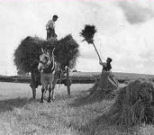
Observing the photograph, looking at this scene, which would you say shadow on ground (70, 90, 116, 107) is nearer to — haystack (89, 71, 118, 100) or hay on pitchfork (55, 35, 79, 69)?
haystack (89, 71, 118, 100)

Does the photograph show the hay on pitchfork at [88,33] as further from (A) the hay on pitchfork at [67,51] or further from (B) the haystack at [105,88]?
(B) the haystack at [105,88]

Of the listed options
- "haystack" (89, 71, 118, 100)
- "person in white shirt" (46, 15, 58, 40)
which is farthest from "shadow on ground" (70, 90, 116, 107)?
"person in white shirt" (46, 15, 58, 40)

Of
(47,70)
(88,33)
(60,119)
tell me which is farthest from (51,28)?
(60,119)

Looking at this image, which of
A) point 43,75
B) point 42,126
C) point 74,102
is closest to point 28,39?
point 43,75

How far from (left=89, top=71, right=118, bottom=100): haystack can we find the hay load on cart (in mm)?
1922

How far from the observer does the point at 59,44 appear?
18.0 m

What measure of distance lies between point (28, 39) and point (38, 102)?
2835 millimetres

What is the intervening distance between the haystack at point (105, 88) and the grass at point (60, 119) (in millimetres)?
707

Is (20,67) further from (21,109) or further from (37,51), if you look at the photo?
(21,109)

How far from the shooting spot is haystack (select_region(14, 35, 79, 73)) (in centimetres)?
1789

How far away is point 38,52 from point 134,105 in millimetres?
7700

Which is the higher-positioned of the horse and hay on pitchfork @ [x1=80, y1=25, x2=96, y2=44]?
hay on pitchfork @ [x1=80, y1=25, x2=96, y2=44]

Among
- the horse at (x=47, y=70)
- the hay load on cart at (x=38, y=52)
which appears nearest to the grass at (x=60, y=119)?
the horse at (x=47, y=70)

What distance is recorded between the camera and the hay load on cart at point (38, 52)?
58.7 ft
